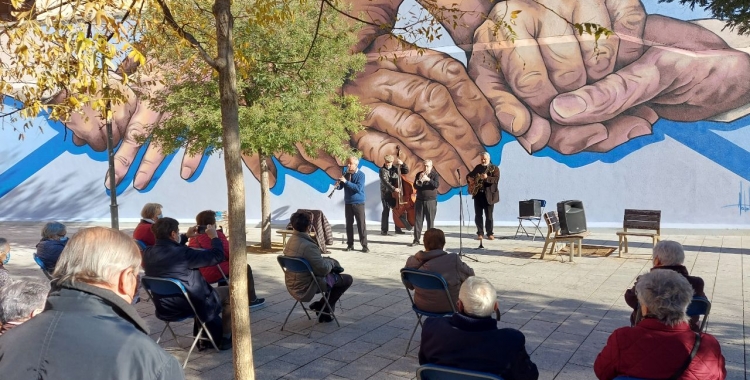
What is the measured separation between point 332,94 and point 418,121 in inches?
120

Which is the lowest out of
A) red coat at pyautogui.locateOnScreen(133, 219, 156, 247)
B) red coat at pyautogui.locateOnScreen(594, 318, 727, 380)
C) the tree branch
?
red coat at pyautogui.locateOnScreen(594, 318, 727, 380)

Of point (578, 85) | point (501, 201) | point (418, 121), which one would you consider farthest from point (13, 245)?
point (578, 85)

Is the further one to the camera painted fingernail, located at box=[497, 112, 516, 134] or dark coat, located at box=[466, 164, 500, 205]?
painted fingernail, located at box=[497, 112, 516, 134]

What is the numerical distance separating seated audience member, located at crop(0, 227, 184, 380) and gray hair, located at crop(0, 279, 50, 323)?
4.03 feet

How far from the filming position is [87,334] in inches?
72.9

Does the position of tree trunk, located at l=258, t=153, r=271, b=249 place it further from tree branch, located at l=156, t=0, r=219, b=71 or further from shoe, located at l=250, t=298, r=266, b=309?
tree branch, located at l=156, t=0, r=219, b=71

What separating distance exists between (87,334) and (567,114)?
39.6ft

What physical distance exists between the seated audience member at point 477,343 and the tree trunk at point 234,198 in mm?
1071

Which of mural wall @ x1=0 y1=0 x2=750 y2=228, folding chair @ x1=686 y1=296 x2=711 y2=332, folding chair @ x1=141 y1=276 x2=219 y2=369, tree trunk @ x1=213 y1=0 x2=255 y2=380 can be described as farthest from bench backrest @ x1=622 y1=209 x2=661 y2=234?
tree trunk @ x1=213 y1=0 x2=255 y2=380

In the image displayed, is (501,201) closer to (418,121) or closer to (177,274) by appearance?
(418,121)

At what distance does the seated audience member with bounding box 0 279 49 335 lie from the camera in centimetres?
302

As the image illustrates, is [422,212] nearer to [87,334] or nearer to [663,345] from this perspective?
[663,345]

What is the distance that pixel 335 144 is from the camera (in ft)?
35.9

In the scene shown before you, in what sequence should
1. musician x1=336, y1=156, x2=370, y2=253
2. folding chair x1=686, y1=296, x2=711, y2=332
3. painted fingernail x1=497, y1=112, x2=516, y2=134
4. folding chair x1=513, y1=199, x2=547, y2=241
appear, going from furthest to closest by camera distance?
painted fingernail x1=497, y1=112, x2=516, y2=134
folding chair x1=513, y1=199, x2=547, y2=241
musician x1=336, y1=156, x2=370, y2=253
folding chair x1=686, y1=296, x2=711, y2=332
